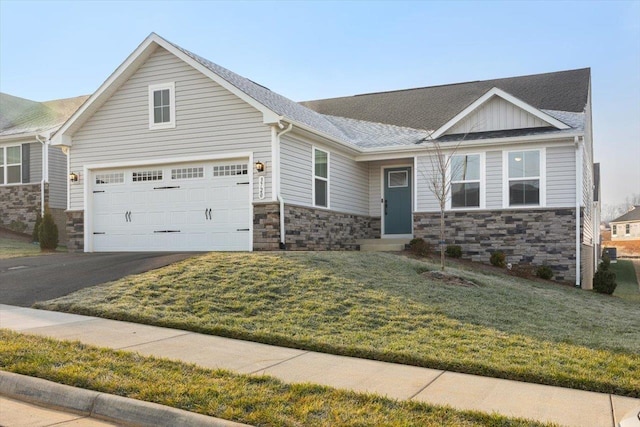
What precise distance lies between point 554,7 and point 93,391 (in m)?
15.1

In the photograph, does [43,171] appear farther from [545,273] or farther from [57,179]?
[545,273]

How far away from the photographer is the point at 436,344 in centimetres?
652

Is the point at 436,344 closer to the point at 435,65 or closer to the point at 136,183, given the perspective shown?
the point at 136,183

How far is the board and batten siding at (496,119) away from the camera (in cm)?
1602

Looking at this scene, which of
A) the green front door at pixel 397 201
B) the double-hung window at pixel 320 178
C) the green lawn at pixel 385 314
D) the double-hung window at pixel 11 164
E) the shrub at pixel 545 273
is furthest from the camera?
the double-hung window at pixel 11 164

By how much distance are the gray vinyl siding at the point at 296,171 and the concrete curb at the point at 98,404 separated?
30.3 ft

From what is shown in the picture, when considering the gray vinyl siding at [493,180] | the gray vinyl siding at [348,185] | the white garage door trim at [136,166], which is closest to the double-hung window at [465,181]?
the gray vinyl siding at [493,180]

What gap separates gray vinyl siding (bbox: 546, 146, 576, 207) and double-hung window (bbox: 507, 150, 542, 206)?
0.29 m

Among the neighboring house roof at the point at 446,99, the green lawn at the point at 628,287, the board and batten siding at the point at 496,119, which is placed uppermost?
the neighboring house roof at the point at 446,99

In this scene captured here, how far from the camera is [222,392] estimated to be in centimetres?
467

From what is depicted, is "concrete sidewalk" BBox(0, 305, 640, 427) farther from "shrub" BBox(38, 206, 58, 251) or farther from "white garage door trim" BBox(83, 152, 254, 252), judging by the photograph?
"shrub" BBox(38, 206, 58, 251)

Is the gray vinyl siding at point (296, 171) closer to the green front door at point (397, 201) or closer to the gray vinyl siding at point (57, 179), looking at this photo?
the green front door at point (397, 201)

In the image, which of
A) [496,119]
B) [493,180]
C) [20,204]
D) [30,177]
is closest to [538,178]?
[493,180]

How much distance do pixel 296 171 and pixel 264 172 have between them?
1.09 metres
